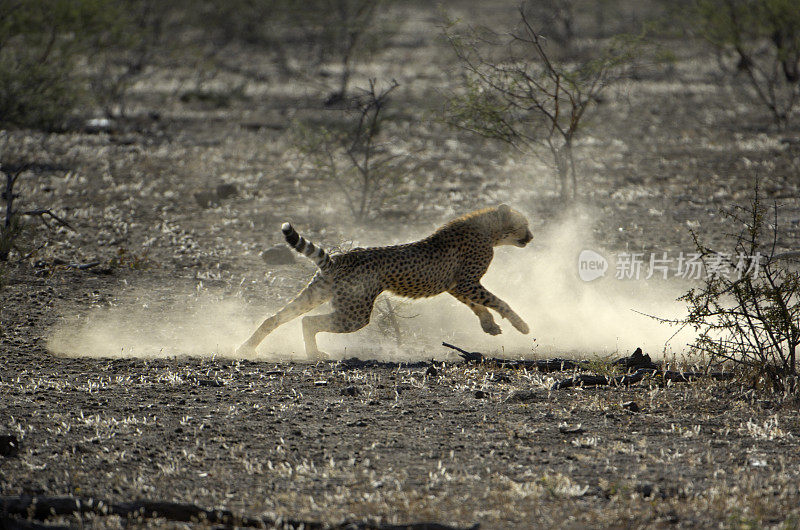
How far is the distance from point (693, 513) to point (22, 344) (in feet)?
22.5

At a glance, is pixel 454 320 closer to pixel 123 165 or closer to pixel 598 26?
pixel 123 165

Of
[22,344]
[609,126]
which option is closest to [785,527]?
[22,344]

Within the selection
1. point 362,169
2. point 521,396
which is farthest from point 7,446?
point 362,169

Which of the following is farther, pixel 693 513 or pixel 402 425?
pixel 402 425

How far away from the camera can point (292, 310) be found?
8.90 m

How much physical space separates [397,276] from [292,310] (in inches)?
44.1

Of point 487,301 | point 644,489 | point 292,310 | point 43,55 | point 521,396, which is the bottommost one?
point 644,489

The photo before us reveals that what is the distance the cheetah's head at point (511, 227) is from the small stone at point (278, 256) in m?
3.63

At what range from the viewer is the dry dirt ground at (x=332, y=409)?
5.43m

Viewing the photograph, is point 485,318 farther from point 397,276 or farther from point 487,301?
point 397,276

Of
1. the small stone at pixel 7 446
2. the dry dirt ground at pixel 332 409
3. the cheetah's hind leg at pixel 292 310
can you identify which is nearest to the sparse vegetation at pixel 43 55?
the dry dirt ground at pixel 332 409

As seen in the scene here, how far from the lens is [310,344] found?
29.3ft

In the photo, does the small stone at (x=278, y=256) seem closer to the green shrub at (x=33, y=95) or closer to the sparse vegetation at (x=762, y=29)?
the green shrub at (x=33, y=95)

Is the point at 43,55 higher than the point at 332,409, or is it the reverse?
the point at 43,55
